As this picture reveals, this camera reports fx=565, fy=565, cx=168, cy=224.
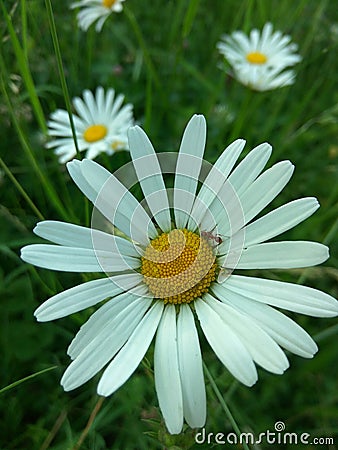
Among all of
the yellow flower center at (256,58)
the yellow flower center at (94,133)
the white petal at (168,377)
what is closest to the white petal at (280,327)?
the white petal at (168,377)

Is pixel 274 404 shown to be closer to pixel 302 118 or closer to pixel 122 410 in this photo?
pixel 122 410

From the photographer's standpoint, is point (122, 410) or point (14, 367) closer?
point (122, 410)

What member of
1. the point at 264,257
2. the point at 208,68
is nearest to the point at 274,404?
the point at 264,257

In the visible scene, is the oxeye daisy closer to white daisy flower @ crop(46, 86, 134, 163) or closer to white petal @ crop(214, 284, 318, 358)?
white petal @ crop(214, 284, 318, 358)

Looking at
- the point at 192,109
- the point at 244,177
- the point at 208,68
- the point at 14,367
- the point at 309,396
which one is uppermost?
the point at 208,68

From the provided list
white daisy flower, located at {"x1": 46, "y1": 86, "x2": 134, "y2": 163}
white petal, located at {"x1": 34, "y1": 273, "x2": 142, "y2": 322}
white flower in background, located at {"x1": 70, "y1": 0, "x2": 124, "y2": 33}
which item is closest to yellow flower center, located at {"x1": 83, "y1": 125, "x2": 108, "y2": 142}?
white daisy flower, located at {"x1": 46, "y1": 86, "x2": 134, "y2": 163}

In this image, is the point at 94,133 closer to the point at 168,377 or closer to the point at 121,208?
the point at 121,208

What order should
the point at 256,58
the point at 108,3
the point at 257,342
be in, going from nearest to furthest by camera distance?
the point at 257,342 → the point at 108,3 → the point at 256,58

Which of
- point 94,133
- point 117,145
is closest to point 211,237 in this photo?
point 117,145
